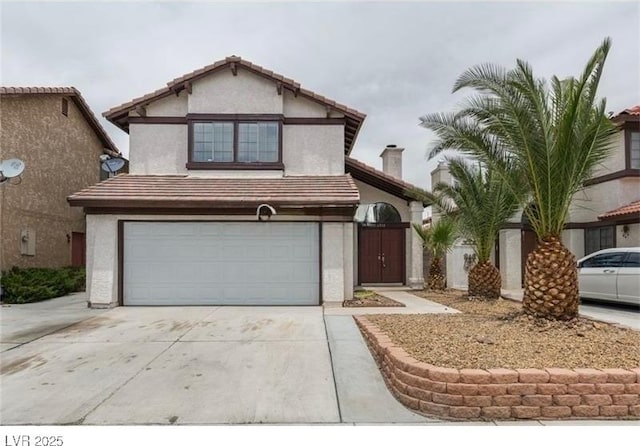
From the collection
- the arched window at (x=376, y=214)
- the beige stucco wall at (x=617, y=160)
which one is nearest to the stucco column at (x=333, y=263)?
the arched window at (x=376, y=214)

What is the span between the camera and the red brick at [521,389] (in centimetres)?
454

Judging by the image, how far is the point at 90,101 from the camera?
17875 millimetres

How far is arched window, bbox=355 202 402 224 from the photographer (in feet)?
53.5

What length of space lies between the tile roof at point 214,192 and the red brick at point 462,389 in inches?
266

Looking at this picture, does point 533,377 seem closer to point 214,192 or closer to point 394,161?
point 214,192

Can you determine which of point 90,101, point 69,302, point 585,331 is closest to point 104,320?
point 69,302

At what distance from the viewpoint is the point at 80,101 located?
17047 mm

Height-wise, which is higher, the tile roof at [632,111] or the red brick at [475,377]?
the tile roof at [632,111]

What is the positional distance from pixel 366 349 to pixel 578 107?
212 inches

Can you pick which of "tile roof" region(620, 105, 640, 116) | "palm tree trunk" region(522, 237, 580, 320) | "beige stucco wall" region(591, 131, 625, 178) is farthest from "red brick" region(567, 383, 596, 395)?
"tile roof" region(620, 105, 640, 116)

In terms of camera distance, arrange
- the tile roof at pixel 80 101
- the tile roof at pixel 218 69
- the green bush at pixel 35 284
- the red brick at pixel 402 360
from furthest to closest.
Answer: the tile roof at pixel 80 101, the tile roof at pixel 218 69, the green bush at pixel 35 284, the red brick at pixel 402 360

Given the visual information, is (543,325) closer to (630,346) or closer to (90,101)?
(630,346)

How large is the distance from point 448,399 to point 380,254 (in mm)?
11859

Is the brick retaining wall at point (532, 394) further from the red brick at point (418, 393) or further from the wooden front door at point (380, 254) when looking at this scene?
the wooden front door at point (380, 254)
